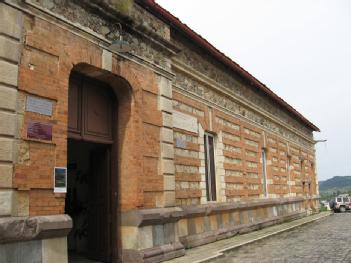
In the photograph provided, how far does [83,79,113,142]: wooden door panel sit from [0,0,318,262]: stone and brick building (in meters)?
0.03

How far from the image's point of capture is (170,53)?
9703mm

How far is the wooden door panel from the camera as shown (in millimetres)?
7871

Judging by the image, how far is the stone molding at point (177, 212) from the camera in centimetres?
790

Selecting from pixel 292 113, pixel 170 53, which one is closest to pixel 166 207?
pixel 170 53

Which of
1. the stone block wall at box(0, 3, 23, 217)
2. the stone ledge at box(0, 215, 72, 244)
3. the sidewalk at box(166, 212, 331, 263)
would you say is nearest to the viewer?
the stone ledge at box(0, 215, 72, 244)

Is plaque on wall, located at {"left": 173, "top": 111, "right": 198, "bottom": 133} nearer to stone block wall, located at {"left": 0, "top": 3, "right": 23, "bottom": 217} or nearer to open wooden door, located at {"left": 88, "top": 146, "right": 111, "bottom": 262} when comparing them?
open wooden door, located at {"left": 88, "top": 146, "right": 111, "bottom": 262}

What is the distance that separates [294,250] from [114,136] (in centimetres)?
524

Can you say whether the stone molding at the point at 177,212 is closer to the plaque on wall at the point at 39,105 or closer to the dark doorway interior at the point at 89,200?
the dark doorway interior at the point at 89,200

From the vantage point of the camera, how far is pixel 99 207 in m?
8.51

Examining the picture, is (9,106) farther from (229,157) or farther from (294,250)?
(229,157)

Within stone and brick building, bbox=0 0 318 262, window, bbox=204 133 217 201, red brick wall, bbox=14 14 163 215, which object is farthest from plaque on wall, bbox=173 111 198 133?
red brick wall, bbox=14 14 163 215

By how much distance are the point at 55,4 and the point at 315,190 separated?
24.0m

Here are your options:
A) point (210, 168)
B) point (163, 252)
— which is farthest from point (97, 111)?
point (210, 168)

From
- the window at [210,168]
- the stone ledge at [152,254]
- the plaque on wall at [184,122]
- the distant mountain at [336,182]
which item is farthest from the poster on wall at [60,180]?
the distant mountain at [336,182]
